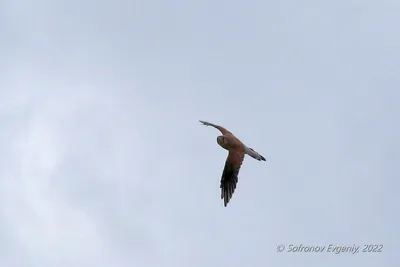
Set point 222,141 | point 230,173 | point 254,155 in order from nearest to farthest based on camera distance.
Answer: point 254,155 → point 222,141 → point 230,173

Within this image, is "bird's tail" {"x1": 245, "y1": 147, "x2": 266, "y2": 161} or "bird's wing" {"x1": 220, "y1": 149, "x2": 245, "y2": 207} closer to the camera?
"bird's tail" {"x1": 245, "y1": 147, "x2": 266, "y2": 161}

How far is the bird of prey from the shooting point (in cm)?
2872

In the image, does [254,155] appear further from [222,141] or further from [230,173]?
A: [230,173]

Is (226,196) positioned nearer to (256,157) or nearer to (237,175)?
(237,175)

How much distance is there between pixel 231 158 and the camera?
2947 cm

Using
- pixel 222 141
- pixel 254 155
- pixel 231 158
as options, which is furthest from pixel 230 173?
pixel 254 155

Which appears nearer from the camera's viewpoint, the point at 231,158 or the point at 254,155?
the point at 254,155

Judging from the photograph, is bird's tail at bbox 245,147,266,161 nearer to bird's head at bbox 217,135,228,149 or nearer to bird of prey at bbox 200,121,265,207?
bird of prey at bbox 200,121,265,207

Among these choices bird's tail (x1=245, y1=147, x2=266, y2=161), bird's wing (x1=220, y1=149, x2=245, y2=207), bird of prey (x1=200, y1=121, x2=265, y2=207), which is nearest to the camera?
bird's tail (x1=245, y1=147, x2=266, y2=161)

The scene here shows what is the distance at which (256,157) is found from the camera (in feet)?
92.5

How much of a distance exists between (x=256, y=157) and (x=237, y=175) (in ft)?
6.62

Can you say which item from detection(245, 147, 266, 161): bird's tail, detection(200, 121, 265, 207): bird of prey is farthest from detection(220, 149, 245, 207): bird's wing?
detection(245, 147, 266, 161): bird's tail

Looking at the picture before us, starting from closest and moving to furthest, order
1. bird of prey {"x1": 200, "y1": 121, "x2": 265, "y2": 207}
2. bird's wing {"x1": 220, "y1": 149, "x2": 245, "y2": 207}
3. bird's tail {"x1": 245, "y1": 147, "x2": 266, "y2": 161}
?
bird's tail {"x1": 245, "y1": 147, "x2": 266, "y2": 161} < bird of prey {"x1": 200, "y1": 121, "x2": 265, "y2": 207} < bird's wing {"x1": 220, "y1": 149, "x2": 245, "y2": 207}

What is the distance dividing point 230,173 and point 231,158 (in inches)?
33.2
